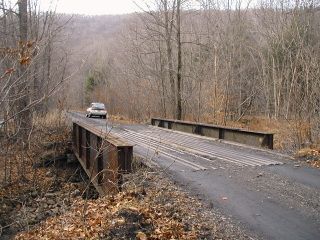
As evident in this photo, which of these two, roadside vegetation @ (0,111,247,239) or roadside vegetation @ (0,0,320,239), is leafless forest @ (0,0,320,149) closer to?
roadside vegetation @ (0,0,320,239)

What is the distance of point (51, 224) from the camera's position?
17.1ft

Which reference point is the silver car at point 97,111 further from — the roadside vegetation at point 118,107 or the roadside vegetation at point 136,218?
the roadside vegetation at point 136,218

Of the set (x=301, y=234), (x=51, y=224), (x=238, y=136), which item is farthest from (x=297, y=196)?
(x=238, y=136)

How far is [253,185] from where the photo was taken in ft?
19.9

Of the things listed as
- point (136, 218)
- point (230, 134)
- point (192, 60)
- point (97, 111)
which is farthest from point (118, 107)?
point (136, 218)

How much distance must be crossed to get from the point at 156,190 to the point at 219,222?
166 centimetres

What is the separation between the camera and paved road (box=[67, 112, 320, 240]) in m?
4.28

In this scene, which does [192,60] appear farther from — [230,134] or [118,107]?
[230,134]

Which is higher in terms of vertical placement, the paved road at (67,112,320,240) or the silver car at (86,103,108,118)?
the silver car at (86,103,108,118)

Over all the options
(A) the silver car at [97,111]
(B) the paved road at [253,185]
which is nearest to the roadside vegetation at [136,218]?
(B) the paved road at [253,185]

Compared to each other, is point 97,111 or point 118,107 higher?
point 118,107

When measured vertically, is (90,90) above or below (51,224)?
above

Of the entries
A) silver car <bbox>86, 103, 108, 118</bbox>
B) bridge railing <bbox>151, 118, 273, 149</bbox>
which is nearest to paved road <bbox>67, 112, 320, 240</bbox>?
bridge railing <bbox>151, 118, 273, 149</bbox>

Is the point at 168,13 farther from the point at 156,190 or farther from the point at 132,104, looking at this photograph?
the point at 156,190
